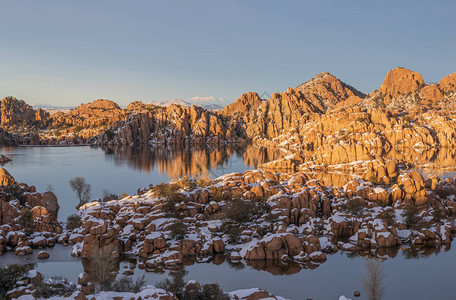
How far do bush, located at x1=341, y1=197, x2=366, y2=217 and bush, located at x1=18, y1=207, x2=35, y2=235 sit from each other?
46.1m

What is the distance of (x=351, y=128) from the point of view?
157750mm

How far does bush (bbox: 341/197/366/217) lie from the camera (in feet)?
165

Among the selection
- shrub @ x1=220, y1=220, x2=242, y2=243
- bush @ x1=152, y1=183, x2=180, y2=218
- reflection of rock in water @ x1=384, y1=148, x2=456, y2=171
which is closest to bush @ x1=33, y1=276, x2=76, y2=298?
shrub @ x1=220, y1=220, x2=242, y2=243

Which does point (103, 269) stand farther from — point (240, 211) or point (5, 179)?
point (5, 179)

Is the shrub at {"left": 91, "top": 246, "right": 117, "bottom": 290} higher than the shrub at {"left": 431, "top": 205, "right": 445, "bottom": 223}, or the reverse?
the shrub at {"left": 431, "top": 205, "right": 445, "bottom": 223}

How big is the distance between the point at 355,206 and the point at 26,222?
48.2 meters

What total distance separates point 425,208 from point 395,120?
13101 centimetres

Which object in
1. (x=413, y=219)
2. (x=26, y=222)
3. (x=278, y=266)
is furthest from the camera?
(x=413, y=219)

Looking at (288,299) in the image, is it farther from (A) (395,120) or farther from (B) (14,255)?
(A) (395,120)

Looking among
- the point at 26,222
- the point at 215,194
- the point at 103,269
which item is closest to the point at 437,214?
the point at 215,194

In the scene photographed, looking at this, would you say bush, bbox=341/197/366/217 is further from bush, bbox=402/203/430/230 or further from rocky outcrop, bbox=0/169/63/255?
rocky outcrop, bbox=0/169/63/255

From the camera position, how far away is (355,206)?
50.8 meters

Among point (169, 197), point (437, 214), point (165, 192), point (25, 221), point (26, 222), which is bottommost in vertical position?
point (26, 222)

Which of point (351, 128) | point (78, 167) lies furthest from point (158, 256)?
point (351, 128)
